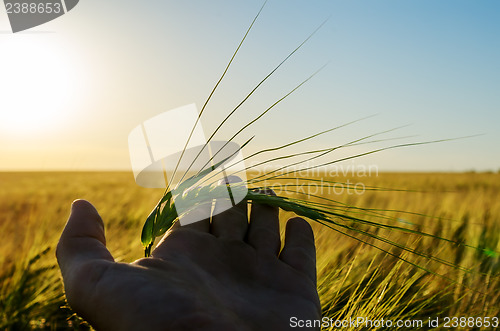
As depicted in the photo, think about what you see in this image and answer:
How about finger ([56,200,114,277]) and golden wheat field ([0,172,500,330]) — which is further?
golden wheat field ([0,172,500,330])

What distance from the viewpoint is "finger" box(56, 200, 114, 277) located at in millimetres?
1077

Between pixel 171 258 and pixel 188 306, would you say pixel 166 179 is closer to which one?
pixel 171 258

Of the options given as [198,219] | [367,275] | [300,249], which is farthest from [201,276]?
[367,275]

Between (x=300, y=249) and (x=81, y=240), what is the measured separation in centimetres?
65

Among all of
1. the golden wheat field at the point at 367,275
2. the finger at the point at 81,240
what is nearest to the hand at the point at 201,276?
the finger at the point at 81,240

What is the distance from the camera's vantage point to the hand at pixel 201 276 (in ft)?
3.22

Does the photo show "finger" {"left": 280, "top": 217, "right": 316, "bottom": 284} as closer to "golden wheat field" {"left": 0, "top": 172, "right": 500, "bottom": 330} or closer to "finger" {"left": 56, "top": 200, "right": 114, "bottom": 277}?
"golden wheat field" {"left": 0, "top": 172, "right": 500, "bottom": 330}

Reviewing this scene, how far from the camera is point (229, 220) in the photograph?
1.34 metres

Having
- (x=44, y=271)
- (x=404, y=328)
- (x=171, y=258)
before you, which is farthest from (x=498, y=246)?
(x=44, y=271)

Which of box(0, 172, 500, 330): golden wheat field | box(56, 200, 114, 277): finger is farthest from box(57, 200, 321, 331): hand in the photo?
box(0, 172, 500, 330): golden wheat field

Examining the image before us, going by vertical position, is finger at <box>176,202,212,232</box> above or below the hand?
above

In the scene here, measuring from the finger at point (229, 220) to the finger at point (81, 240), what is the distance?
0.34m

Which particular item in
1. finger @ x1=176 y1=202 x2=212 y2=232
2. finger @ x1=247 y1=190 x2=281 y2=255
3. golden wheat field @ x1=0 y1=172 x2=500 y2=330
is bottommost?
golden wheat field @ x1=0 y1=172 x2=500 y2=330

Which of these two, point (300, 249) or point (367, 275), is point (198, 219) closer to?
point (300, 249)
